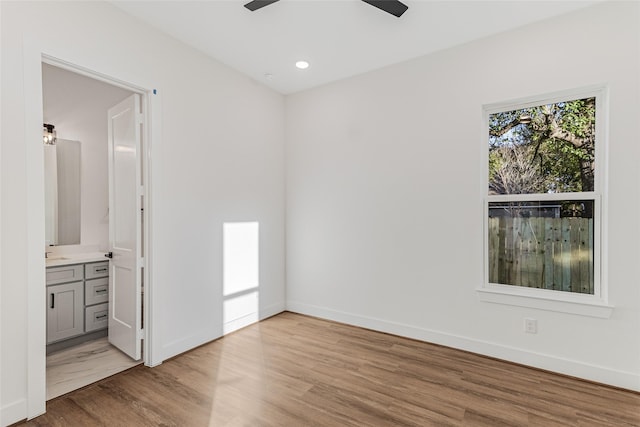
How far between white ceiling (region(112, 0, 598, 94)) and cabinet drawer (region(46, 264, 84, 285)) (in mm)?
2432

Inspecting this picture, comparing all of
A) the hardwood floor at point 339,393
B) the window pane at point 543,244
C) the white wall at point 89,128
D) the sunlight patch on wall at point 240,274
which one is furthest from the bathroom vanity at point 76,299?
the window pane at point 543,244

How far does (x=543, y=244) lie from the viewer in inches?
Answer: 111

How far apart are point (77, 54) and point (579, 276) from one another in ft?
14.0

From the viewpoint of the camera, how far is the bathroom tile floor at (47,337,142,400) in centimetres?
245

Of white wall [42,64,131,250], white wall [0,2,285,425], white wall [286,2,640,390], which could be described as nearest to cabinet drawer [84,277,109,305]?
white wall [42,64,131,250]

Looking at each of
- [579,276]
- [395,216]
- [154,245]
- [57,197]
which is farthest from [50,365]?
[579,276]

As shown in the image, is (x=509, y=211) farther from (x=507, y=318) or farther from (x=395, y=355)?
(x=395, y=355)

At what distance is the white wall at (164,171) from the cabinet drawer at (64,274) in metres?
1.11

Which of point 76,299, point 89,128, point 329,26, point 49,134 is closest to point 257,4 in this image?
point 329,26

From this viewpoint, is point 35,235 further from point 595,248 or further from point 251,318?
point 595,248

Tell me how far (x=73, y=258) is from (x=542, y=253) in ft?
15.2

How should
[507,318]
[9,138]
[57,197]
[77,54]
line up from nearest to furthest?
[9,138]
[77,54]
[507,318]
[57,197]

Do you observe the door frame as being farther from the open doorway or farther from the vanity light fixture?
the vanity light fixture

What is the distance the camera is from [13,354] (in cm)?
199
